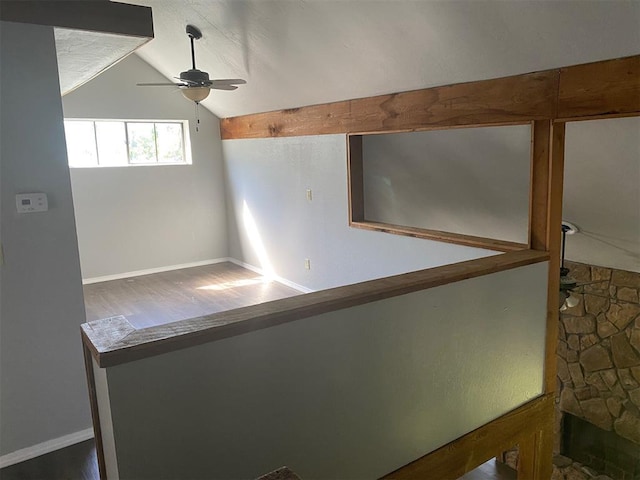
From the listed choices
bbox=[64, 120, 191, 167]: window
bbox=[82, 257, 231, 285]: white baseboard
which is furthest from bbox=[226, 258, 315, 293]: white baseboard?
bbox=[64, 120, 191, 167]: window

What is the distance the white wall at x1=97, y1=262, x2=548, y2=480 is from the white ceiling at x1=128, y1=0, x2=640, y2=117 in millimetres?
1224

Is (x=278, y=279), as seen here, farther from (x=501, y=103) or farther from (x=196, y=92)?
(x=501, y=103)

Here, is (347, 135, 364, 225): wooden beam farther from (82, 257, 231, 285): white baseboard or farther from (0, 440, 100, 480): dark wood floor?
(82, 257, 231, 285): white baseboard

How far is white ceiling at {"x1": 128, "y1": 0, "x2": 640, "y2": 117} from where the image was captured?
7.80 feet

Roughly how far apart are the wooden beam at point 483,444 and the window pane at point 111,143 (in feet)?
17.3

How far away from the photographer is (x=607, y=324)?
457 centimetres

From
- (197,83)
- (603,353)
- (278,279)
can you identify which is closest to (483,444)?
(603,353)

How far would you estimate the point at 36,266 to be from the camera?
8.21ft

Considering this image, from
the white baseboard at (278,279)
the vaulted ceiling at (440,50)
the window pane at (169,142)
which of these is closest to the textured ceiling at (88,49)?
the vaulted ceiling at (440,50)

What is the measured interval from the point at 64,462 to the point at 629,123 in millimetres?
3573

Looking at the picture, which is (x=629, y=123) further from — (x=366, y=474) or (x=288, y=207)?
(x=288, y=207)

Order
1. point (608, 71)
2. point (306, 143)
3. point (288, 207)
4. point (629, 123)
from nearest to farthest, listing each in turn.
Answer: point (608, 71) → point (629, 123) → point (306, 143) → point (288, 207)

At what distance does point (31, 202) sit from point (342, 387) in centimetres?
179

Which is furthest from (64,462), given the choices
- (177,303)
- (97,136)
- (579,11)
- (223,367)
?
(97,136)
